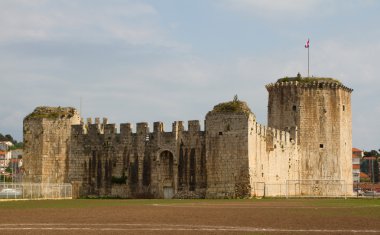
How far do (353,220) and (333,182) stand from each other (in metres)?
42.3

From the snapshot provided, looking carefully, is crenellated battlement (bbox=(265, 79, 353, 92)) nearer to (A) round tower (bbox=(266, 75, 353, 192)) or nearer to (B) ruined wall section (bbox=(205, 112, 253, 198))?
(A) round tower (bbox=(266, 75, 353, 192))

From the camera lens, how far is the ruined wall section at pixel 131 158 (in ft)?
197

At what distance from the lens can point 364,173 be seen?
183m

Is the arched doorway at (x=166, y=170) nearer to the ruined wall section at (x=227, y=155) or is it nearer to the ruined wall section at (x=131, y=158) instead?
the ruined wall section at (x=131, y=158)

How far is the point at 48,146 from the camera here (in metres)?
63.6

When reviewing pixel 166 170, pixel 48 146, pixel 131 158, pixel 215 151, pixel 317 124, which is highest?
pixel 317 124

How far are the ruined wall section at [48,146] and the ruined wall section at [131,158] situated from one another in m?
0.75

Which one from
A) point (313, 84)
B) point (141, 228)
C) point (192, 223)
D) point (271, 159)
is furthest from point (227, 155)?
point (141, 228)

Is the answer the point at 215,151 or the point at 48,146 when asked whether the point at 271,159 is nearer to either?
the point at 215,151

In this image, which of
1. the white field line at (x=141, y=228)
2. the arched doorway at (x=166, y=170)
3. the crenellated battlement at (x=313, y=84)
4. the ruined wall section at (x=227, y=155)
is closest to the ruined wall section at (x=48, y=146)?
the arched doorway at (x=166, y=170)

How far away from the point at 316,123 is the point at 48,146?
80.5 feet

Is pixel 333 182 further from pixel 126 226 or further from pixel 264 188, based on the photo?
pixel 126 226

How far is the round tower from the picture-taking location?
70625 millimetres

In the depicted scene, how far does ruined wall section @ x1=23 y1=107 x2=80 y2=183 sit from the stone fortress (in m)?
0.08
